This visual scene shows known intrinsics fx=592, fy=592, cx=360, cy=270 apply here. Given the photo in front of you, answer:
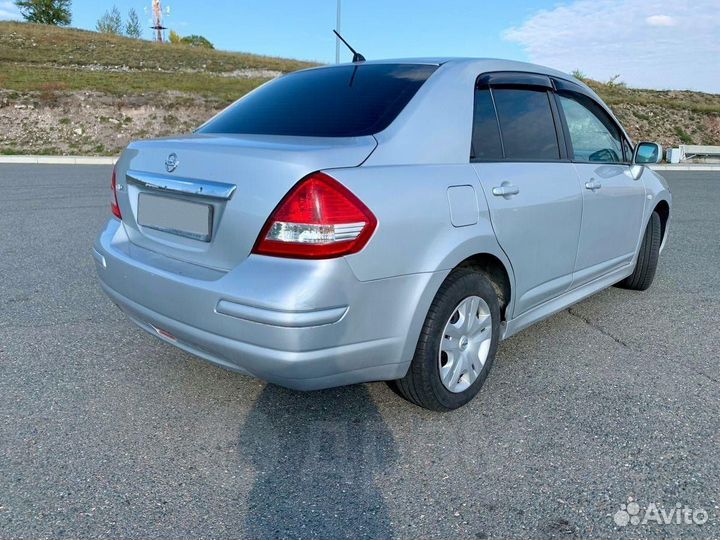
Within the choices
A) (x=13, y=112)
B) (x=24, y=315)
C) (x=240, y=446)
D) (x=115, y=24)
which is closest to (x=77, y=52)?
(x=13, y=112)

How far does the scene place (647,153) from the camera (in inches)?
164

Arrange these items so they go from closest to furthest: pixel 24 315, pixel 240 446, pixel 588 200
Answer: pixel 240 446 → pixel 588 200 → pixel 24 315

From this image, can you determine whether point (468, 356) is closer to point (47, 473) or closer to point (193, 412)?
point (193, 412)

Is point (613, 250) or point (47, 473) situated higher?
point (613, 250)

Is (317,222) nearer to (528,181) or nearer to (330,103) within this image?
(330,103)

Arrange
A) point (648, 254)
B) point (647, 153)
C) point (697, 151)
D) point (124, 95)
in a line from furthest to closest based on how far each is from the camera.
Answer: point (124, 95), point (697, 151), point (648, 254), point (647, 153)

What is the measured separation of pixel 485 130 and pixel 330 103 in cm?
76

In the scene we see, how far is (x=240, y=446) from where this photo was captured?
248 centimetres

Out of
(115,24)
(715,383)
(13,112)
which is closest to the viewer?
(715,383)

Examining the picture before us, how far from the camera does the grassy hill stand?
67.4ft

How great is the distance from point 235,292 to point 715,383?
2596 mm

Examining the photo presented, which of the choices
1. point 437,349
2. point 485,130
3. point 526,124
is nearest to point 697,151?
point 526,124

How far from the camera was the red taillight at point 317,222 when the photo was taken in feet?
6.96

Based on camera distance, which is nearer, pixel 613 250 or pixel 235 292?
pixel 235 292
